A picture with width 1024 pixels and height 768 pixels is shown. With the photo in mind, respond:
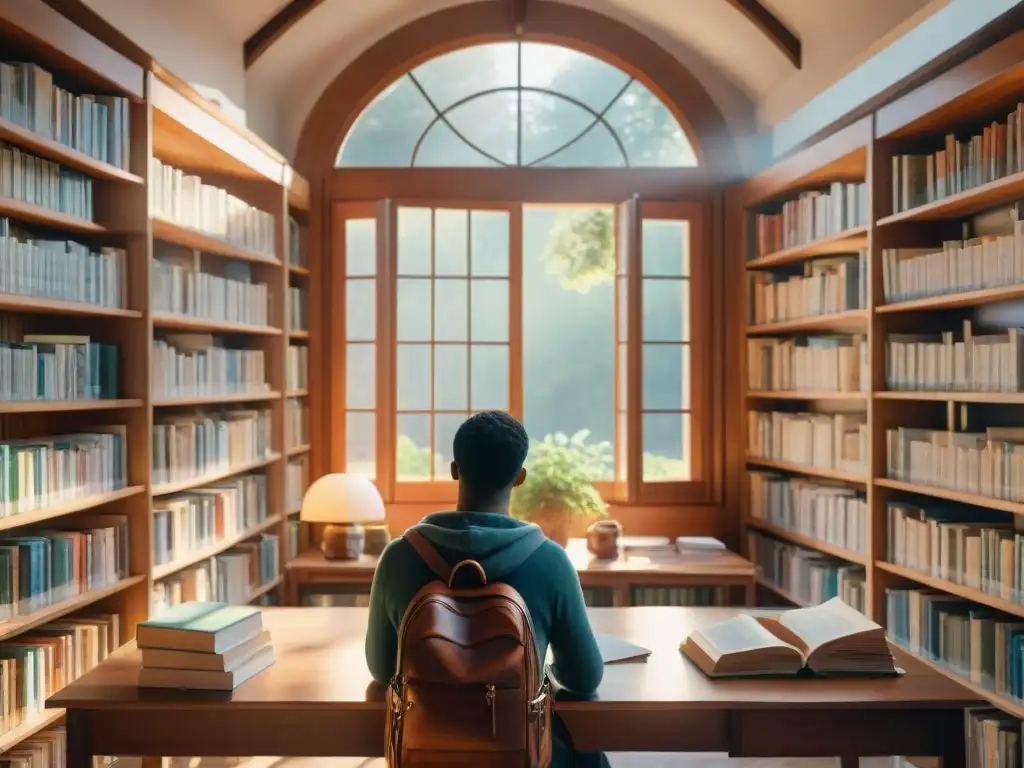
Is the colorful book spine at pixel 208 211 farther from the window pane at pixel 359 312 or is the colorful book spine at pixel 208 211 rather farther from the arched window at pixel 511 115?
the arched window at pixel 511 115

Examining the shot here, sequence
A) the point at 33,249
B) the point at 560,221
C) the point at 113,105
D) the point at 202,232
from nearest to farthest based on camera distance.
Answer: the point at 33,249 < the point at 113,105 < the point at 202,232 < the point at 560,221

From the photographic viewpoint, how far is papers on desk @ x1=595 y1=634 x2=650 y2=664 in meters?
2.51

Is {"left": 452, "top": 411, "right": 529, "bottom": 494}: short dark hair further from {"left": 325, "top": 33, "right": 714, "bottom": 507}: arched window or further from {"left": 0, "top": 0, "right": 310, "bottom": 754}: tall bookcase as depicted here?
{"left": 325, "top": 33, "right": 714, "bottom": 507}: arched window

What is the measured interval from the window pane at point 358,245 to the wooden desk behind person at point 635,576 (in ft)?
5.70

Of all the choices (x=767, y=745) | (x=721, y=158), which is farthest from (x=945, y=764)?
(x=721, y=158)

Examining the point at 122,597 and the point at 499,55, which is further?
the point at 499,55

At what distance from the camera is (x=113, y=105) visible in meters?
3.52

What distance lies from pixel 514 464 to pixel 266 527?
11.0 feet

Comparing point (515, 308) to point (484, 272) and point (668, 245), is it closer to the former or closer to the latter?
point (484, 272)

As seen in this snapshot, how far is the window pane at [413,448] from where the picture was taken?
582 cm

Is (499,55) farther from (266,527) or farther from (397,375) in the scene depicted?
(266,527)

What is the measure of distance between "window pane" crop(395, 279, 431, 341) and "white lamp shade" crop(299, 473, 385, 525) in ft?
3.72

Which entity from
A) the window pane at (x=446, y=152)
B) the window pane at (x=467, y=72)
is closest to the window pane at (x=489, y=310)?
the window pane at (x=446, y=152)

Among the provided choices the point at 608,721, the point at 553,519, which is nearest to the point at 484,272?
the point at 553,519
